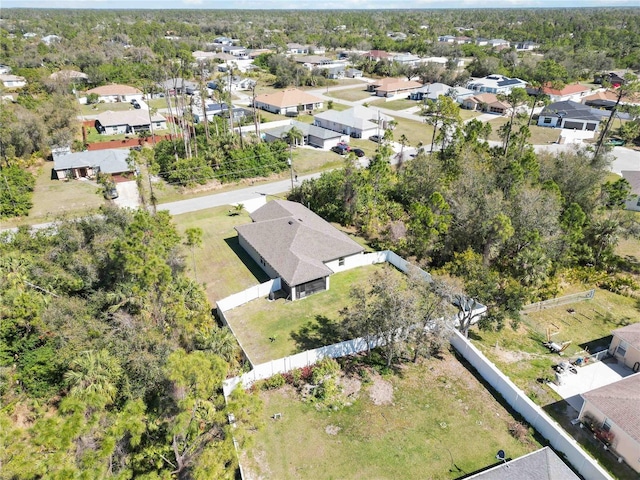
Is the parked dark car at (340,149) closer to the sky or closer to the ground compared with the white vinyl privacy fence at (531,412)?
closer to the ground

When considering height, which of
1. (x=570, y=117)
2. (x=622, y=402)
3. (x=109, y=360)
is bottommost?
(x=109, y=360)

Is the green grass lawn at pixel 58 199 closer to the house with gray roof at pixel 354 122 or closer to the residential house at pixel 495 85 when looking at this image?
the house with gray roof at pixel 354 122

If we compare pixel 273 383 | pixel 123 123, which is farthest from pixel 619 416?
pixel 123 123

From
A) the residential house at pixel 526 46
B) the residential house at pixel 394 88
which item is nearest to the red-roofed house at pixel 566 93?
the residential house at pixel 394 88

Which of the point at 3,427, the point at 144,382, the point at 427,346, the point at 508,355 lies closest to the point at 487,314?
the point at 508,355

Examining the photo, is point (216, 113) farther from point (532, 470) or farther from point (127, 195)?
point (532, 470)

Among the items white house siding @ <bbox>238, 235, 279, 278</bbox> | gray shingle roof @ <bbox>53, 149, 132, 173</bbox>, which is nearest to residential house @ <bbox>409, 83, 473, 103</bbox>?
gray shingle roof @ <bbox>53, 149, 132, 173</bbox>

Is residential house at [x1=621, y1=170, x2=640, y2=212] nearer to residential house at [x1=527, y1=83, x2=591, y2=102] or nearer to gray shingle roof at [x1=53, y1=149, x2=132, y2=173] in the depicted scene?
residential house at [x1=527, y1=83, x2=591, y2=102]
